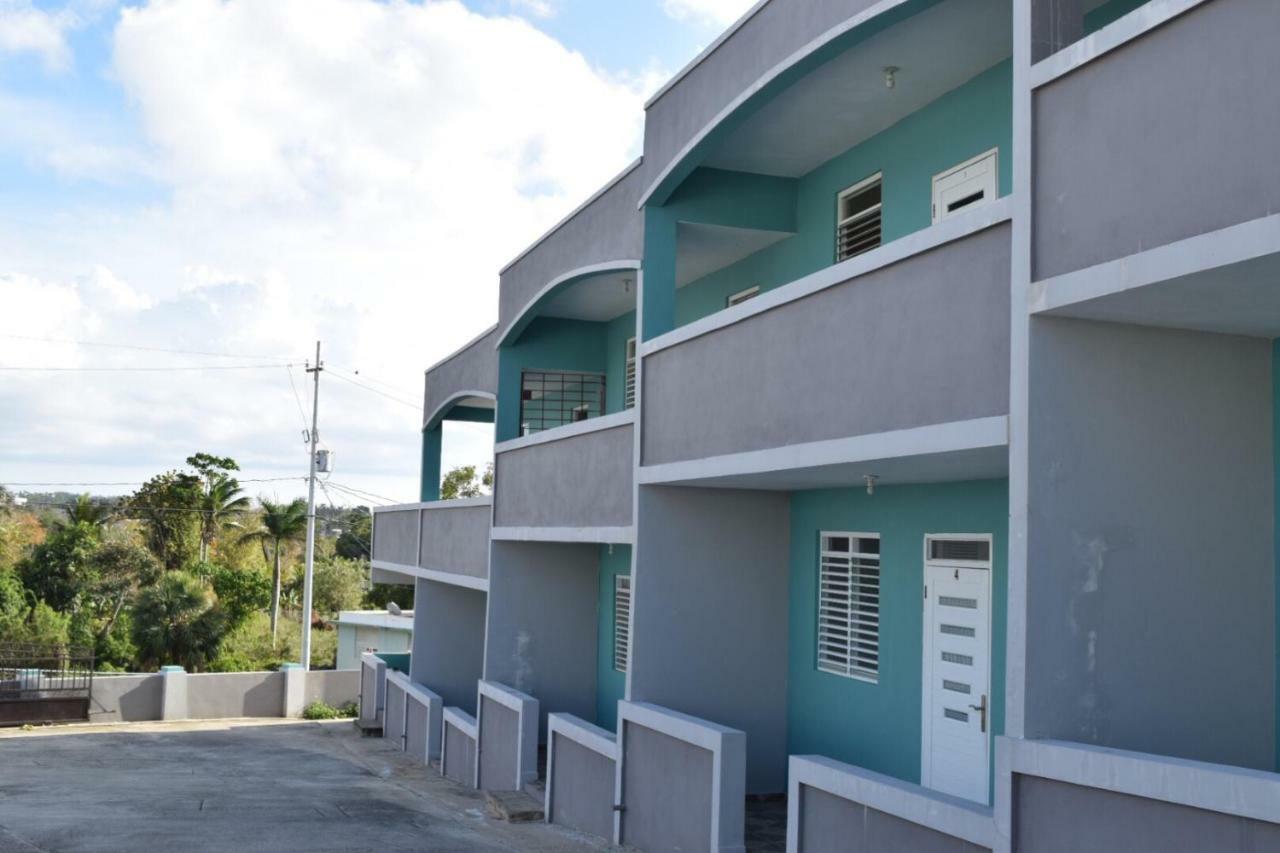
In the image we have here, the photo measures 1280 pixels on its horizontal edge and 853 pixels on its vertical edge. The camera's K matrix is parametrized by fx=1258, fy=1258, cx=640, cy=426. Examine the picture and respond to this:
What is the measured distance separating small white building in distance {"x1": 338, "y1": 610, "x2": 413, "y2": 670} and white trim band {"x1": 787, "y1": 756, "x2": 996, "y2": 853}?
91.8 ft

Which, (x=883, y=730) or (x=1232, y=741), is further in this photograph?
(x=883, y=730)

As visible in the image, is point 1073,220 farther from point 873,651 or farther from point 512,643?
point 512,643

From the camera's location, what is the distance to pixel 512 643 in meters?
17.8

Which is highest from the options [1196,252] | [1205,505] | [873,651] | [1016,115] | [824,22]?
[824,22]

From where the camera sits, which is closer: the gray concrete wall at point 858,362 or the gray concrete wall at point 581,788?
the gray concrete wall at point 858,362

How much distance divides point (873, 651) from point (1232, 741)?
495 centimetres

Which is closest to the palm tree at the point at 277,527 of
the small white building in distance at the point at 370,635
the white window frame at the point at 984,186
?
the small white building in distance at the point at 370,635

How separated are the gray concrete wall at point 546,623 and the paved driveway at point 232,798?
6.04 ft

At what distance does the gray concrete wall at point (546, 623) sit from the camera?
17734 millimetres

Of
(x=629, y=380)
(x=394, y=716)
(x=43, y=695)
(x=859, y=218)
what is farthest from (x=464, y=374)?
(x=43, y=695)

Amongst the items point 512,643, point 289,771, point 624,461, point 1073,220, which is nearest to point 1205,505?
point 1073,220

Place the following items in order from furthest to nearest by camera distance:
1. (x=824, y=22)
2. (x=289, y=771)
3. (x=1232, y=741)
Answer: (x=289, y=771) → (x=824, y=22) → (x=1232, y=741)

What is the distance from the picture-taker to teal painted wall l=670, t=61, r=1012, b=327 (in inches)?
409

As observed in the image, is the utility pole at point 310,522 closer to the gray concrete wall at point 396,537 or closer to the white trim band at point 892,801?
the gray concrete wall at point 396,537
